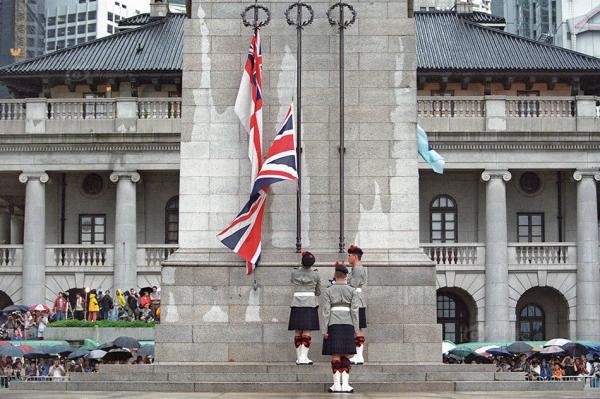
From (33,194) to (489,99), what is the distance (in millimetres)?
21945

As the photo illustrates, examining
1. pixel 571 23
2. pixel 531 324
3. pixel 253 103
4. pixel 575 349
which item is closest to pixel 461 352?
pixel 575 349

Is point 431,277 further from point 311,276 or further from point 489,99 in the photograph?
point 489,99

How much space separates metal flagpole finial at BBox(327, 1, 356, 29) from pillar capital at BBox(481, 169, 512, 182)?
3995 cm

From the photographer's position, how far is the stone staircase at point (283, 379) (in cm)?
3066

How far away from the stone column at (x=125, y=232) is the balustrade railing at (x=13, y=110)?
16.9 ft

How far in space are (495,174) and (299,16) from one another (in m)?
40.6

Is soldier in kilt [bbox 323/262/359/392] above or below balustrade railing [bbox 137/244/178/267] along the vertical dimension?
below

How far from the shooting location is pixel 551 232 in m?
77.1

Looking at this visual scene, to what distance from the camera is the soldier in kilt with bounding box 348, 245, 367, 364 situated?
32000 millimetres

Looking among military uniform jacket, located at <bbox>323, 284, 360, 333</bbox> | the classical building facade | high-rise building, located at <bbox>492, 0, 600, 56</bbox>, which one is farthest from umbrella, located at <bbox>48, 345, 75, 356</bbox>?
high-rise building, located at <bbox>492, 0, 600, 56</bbox>

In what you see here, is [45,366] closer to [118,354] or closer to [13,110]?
[118,354]

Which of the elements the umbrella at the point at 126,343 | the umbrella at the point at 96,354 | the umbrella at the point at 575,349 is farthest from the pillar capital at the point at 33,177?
the umbrella at the point at 575,349

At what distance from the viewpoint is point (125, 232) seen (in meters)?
74.2

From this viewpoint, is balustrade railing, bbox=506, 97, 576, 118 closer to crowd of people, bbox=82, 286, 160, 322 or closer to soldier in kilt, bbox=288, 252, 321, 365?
crowd of people, bbox=82, 286, 160, 322
